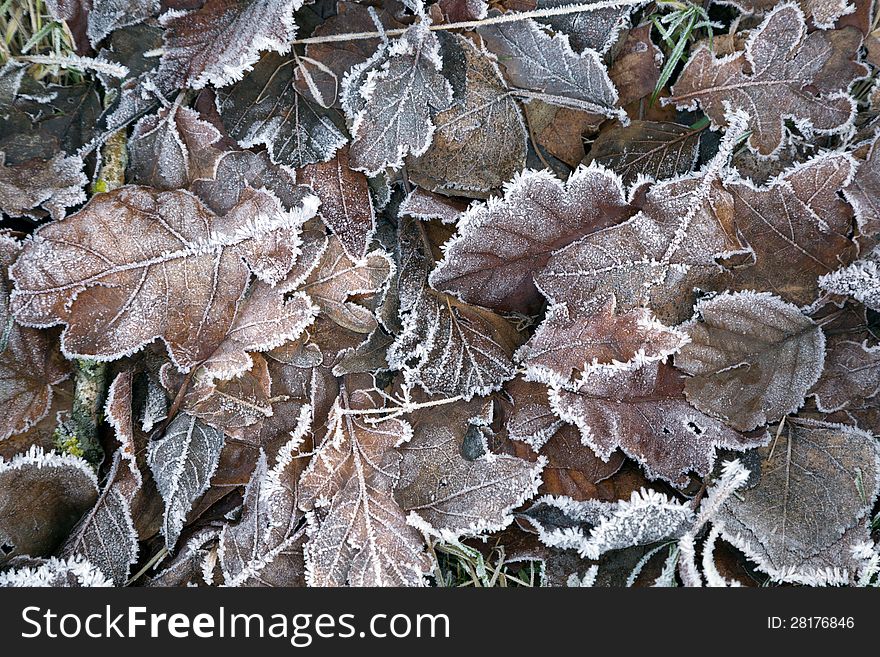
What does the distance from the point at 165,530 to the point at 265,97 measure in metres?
0.99

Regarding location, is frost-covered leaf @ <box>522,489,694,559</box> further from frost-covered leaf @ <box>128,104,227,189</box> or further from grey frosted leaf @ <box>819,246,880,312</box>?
frost-covered leaf @ <box>128,104,227,189</box>

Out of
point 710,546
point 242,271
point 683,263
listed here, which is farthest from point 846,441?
point 242,271

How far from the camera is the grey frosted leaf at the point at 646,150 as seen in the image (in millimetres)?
1654

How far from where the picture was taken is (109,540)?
156 cm

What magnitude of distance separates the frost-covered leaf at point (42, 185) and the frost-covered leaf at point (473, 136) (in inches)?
29.3

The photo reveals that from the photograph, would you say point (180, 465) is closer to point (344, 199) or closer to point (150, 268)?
point (150, 268)

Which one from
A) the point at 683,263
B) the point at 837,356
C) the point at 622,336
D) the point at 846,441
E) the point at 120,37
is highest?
the point at 120,37

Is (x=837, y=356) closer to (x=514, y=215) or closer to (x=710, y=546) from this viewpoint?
(x=710, y=546)

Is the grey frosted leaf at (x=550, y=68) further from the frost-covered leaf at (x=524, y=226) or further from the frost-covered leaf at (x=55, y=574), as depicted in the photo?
the frost-covered leaf at (x=55, y=574)

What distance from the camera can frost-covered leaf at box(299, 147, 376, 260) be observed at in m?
1.59

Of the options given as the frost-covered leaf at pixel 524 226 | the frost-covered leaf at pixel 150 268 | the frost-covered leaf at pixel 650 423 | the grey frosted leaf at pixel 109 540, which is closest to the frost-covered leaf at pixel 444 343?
the frost-covered leaf at pixel 524 226

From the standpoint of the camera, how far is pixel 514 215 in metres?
1.55

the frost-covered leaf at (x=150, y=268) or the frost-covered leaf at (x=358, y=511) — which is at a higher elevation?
the frost-covered leaf at (x=150, y=268)

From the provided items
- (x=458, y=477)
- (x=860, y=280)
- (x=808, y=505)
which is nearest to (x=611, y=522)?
(x=458, y=477)
